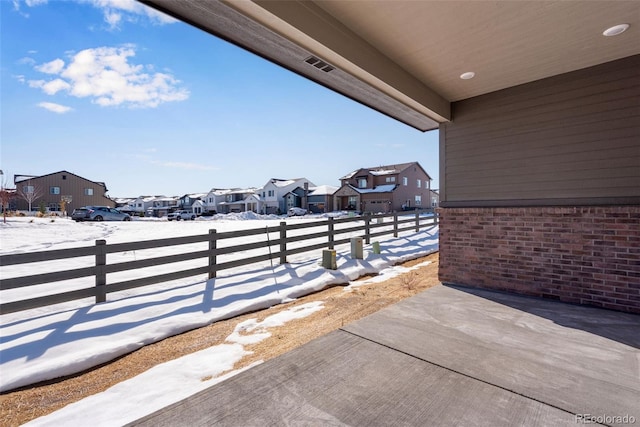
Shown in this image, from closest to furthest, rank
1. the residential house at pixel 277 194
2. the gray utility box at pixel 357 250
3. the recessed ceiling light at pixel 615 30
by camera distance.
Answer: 1. the recessed ceiling light at pixel 615 30
2. the gray utility box at pixel 357 250
3. the residential house at pixel 277 194

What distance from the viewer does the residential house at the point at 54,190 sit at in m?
38.4

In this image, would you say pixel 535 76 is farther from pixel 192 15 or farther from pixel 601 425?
pixel 192 15

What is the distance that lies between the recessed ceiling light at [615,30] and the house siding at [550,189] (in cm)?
80

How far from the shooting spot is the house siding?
388 centimetres

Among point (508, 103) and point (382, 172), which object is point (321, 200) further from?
point (508, 103)

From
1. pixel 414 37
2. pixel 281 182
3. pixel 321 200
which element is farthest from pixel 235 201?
pixel 414 37

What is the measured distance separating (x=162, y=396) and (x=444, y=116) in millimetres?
5803

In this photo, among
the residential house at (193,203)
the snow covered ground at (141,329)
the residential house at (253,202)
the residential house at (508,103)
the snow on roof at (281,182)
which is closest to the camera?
the snow covered ground at (141,329)

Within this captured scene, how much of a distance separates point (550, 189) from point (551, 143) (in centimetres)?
72

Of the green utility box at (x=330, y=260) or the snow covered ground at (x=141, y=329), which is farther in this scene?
the green utility box at (x=330, y=260)

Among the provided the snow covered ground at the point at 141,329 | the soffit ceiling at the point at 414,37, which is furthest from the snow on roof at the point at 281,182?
the soffit ceiling at the point at 414,37

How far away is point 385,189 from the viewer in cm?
3644

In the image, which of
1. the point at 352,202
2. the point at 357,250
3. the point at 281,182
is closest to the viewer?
the point at 357,250

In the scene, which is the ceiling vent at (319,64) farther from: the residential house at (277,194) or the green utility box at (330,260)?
the residential house at (277,194)
